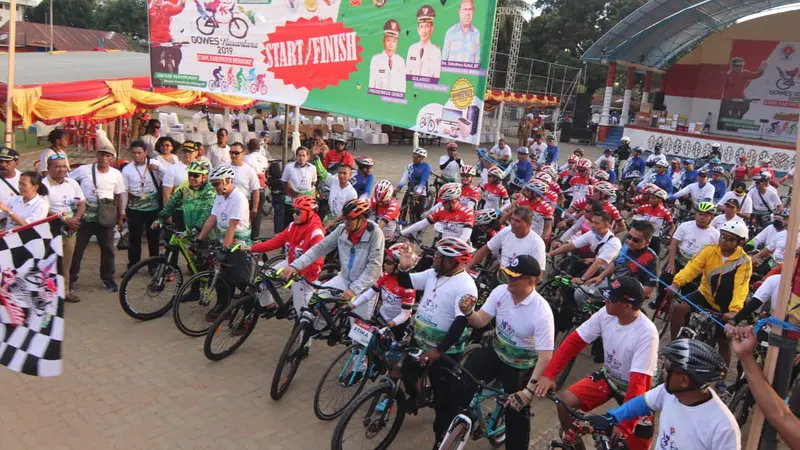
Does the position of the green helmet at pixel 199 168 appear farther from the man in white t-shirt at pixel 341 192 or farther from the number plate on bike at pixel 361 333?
the number plate on bike at pixel 361 333

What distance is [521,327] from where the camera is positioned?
4.73 meters

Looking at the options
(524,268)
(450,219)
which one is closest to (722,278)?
(450,219)

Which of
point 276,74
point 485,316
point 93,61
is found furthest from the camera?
point 93,61

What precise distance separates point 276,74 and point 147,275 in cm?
390

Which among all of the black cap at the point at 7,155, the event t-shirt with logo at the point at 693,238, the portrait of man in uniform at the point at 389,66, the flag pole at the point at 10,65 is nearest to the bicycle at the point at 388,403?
the portrait of man in uniform at the point at 389,66

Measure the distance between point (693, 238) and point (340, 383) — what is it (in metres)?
5.71

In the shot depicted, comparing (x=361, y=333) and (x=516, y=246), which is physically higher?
(x=516, y=246)

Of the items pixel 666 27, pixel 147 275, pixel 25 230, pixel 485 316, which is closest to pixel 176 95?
pixel 147 275

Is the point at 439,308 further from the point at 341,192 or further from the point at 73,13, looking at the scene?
the point at 73,13

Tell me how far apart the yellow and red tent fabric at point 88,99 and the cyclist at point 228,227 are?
12.3ft

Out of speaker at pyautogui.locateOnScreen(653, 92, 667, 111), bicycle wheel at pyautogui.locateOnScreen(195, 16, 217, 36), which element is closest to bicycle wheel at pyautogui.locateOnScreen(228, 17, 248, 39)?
bicycle wheel at pyautogui.locateOnScreen(195, 16, 217, 36)

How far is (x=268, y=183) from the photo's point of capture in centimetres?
1191

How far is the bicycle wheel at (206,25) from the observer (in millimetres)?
10039

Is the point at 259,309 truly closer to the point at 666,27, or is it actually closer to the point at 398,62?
the point at 398,62
